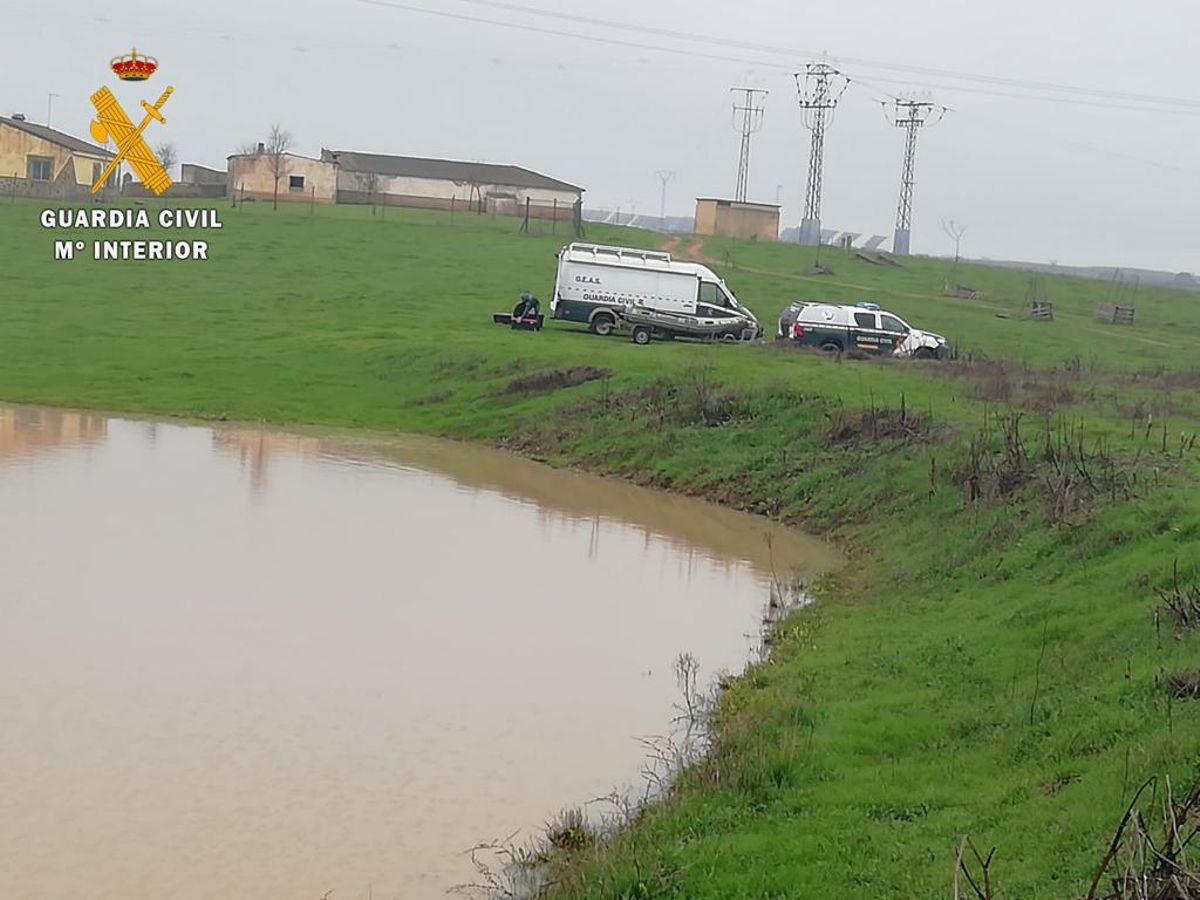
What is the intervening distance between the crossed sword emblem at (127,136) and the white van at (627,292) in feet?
61.6

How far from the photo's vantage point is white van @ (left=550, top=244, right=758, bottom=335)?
133 feet

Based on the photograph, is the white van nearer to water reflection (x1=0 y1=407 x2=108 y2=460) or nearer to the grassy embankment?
the grassy embankment

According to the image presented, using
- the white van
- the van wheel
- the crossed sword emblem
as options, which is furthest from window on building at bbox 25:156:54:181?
the van wheel

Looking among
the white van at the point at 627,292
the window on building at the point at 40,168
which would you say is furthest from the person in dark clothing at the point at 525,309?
the window on building at the point at 40,168

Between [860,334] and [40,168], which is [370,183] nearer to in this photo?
[40,168]

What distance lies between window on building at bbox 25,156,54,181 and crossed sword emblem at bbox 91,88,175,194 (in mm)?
2225

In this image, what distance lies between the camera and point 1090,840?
754 cm

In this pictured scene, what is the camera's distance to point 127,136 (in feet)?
189

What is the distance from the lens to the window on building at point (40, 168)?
66.3 metres

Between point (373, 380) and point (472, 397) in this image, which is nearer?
point (472, 397)

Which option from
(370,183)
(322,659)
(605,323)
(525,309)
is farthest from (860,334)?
(370,183)

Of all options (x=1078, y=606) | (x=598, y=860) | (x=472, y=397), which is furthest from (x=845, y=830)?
(x=472, y=397)

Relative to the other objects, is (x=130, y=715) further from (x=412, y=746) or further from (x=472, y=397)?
(x=472, y=397)

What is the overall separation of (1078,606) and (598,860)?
6236 mm
